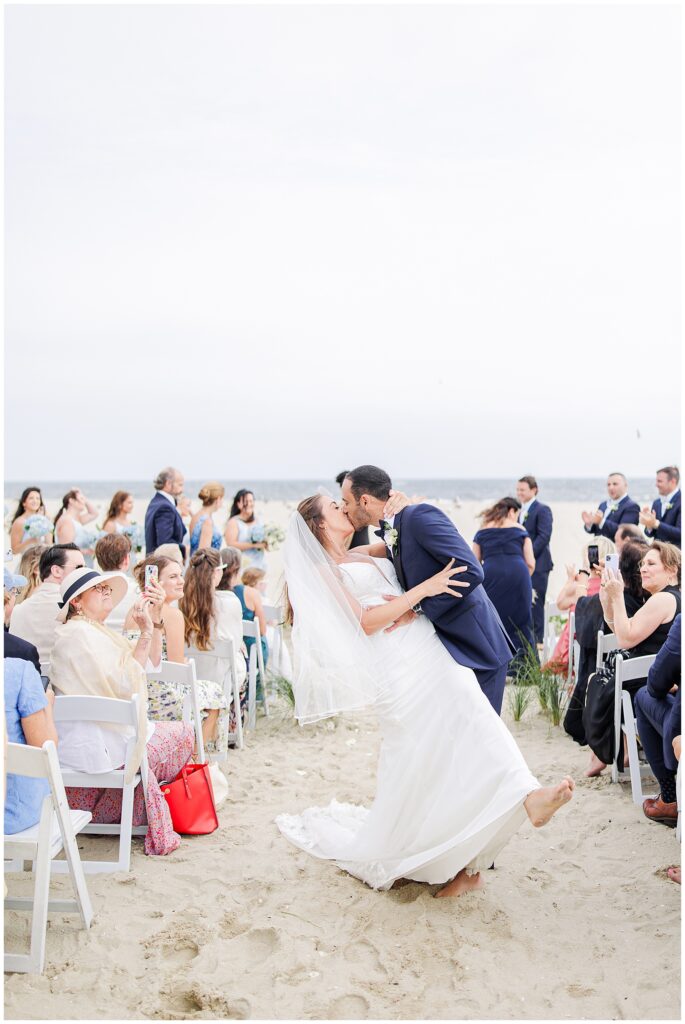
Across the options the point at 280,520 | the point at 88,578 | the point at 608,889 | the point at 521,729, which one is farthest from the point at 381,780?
the point at 280,520

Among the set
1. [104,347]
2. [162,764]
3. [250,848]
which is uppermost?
[104,347]

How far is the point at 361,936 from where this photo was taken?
3486mm

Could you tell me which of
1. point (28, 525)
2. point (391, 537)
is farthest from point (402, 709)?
point (28, 525)

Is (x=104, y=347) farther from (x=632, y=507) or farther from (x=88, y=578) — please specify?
(x=88, y=578)

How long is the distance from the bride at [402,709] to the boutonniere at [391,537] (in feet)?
0.49

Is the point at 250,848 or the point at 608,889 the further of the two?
the point at 250,848

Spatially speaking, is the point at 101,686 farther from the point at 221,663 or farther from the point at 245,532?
the point at 245,532

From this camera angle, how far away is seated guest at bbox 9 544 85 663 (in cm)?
498

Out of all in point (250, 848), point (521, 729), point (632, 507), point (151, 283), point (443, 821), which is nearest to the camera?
point (443, 821)

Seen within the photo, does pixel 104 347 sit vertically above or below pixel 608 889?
above

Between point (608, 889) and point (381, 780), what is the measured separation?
3.88ft

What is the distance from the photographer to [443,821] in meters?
3.66

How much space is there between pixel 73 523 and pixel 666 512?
6.34 meters

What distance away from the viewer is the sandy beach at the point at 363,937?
3000 millimetres
